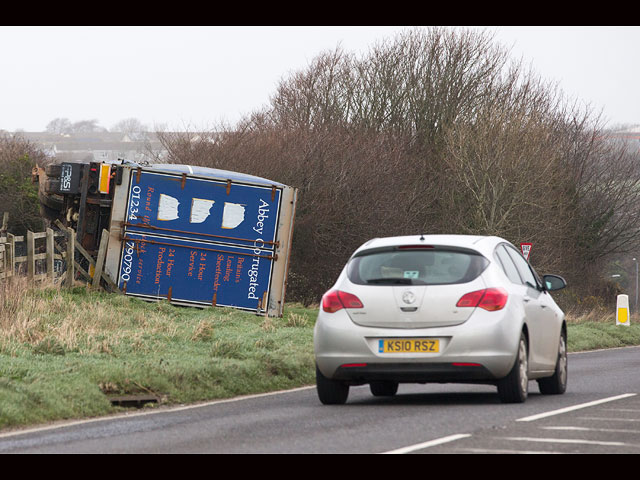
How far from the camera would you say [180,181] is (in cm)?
2492

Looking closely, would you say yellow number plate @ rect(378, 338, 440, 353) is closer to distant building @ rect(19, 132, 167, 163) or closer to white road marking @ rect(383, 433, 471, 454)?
white road marking @ rect(383, 433, 471, 454)

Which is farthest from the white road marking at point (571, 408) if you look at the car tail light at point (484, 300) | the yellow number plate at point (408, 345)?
the yellow number plate at point (408, 345)

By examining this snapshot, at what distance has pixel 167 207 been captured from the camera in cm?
2494

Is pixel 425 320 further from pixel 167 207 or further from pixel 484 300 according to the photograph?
pixel 167 207

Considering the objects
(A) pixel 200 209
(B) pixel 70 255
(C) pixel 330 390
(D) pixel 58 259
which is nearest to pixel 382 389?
(C) pixel 330 390

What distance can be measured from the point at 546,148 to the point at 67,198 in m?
20.9

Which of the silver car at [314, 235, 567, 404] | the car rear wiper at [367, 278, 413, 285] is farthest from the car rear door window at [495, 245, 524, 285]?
the car rear wiper at [367, 278, 413, 285]

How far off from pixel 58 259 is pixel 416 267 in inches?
583

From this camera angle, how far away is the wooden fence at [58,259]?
23.5 m

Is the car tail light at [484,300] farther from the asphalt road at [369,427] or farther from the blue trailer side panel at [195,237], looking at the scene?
the blue trailer side panel at [195,237]

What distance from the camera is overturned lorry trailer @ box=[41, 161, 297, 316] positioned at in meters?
24.8

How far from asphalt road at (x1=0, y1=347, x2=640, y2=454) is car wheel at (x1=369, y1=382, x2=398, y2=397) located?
0.10 meters
